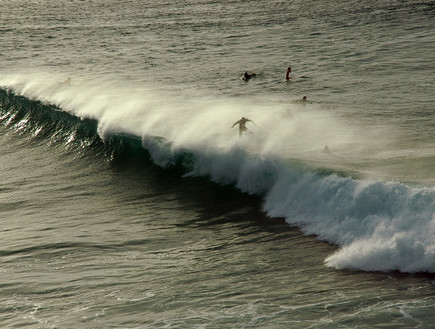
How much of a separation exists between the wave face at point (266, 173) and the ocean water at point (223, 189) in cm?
5

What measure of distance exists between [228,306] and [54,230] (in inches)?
236

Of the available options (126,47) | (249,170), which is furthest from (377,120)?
(126,47)

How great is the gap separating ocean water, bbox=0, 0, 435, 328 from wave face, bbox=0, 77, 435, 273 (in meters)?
0.05

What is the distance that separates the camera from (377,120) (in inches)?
882

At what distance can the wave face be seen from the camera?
11.7m

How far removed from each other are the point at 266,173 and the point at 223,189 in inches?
52.2

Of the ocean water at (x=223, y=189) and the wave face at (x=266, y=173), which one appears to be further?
the wave face at (x=266, y=173)

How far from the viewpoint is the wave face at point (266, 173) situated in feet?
38.3

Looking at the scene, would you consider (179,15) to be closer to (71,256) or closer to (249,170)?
(249,170)

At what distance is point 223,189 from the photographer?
17.1 meters

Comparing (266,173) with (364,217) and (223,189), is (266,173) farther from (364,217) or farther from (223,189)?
(364,217)

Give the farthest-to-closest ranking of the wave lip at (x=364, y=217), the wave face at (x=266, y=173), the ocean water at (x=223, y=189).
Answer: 1. the wave face at (x=266, y=173)
2. the wave lip at (x=364, y=217)
3. the ocean water at (x=223, y=189)

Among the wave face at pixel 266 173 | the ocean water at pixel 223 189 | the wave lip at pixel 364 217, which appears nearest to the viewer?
the ocean water at pixel 223 189

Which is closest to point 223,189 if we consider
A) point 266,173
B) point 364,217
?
point 266,173
